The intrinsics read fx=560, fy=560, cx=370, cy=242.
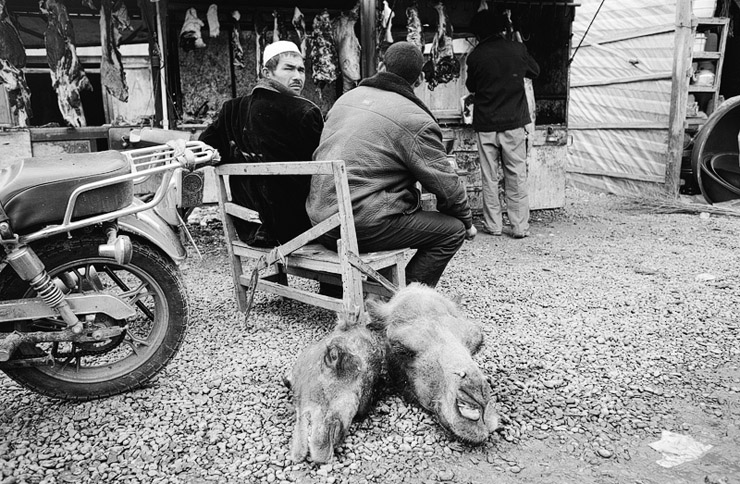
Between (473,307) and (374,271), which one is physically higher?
(374,271)

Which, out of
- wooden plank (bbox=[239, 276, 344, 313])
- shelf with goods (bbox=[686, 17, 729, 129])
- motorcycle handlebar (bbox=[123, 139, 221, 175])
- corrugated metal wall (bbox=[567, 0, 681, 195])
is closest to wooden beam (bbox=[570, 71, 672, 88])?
corrugated metal wall (bbox=[567, 0, 681, 195])

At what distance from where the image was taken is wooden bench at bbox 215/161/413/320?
10.6 ft

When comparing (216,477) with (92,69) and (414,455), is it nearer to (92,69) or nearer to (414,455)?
(414,455)

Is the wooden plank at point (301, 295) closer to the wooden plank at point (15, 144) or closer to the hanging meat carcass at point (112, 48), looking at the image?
the wooden plank at point (15, 144)

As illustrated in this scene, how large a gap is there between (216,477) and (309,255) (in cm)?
161

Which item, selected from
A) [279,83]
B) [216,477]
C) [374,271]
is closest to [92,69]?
[279,83]

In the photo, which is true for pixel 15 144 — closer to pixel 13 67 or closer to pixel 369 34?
pixel 13 67

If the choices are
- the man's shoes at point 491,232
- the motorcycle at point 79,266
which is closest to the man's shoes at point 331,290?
the motorcycle at point 79,266

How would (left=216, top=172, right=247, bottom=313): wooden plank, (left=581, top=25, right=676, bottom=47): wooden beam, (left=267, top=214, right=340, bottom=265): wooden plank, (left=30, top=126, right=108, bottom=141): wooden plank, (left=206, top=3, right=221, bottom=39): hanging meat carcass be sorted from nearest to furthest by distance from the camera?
1. (left=267, top=214, right=340, bottom=265): wooden plank
2. (left=216, top=172, right=247, bottom=313): wooden plank
3. (left=30, top=126, right=108, bottom=141): wooden plank
4. (left=206, top=3, right=221, bottom=39): hanging meat carcass
5. (left=581, top=25, right=676, bottom=47): wooden beam

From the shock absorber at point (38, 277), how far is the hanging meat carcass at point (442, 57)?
591 cm

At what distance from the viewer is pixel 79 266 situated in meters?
2.74

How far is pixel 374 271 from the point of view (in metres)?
3.29

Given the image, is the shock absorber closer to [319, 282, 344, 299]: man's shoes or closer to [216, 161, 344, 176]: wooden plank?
[216, 161, 344, 176]: wooden plank

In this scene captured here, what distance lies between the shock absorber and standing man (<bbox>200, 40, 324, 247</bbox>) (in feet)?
4.85
